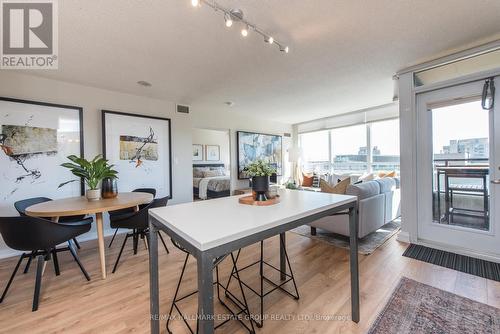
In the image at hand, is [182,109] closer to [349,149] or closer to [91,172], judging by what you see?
[91,172]

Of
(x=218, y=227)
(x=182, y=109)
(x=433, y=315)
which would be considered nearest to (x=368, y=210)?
(x=433, y=315)

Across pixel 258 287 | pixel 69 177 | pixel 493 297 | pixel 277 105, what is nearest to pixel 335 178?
pixel 277 105

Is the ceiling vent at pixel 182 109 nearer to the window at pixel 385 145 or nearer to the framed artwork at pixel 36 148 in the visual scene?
the framed artwork at pixel 36 148

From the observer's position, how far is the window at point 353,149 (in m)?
4.75

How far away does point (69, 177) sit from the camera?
295cm

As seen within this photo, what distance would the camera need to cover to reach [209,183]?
591cm

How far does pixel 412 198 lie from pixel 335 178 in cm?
245

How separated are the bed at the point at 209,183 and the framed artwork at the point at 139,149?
1871 millimetres

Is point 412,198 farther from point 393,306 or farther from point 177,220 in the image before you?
point 177,220

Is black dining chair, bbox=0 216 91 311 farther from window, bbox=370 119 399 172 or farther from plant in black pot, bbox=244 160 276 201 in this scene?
window, bbox=370 119 399 172

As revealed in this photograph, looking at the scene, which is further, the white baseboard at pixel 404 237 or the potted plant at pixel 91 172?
the white baseboard at pixel 404 237

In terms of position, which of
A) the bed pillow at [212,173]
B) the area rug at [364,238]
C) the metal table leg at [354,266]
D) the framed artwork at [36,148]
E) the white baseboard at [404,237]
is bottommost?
the area rug at [364,238]

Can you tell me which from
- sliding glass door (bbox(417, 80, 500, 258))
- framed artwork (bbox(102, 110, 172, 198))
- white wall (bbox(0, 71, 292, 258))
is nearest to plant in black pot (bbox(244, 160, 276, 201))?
sliding glass door (bbox(417, 80, 500, 258))

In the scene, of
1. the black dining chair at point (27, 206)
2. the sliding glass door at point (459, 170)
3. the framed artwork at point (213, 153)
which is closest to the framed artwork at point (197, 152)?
the framed artwork at point (213, 153)
